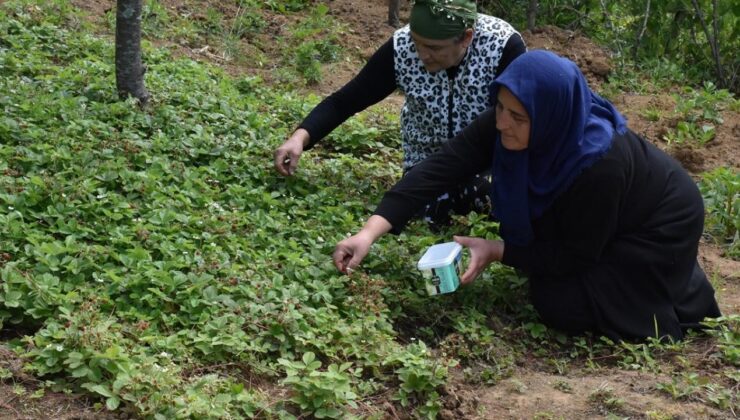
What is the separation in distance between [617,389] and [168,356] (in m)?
1.57

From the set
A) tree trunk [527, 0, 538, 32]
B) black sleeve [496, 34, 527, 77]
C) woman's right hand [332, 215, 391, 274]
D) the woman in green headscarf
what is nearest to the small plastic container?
woman's right hand [332, 215, 391, 274]

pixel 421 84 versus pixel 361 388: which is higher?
pixel 421 84

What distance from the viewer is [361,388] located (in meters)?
3.52

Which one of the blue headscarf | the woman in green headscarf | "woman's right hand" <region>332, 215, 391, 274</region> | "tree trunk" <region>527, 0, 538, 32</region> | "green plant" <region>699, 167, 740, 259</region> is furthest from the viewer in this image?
"tree trunk" <region>527, 0, 538, 32</region>

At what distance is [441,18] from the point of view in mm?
4539

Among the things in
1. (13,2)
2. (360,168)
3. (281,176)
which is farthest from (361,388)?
(13,2)

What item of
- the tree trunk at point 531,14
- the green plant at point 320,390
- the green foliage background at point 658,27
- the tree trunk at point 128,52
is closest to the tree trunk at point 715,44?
Answer: the green foliage background at point 658,27

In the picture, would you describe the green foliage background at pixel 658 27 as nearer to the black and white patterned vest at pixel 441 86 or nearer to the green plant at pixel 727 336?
the black and white patterned vest at pixel 441 86

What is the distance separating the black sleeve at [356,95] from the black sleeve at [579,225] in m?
1.32

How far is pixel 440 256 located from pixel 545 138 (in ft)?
2.01

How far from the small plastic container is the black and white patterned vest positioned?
42.5 inches

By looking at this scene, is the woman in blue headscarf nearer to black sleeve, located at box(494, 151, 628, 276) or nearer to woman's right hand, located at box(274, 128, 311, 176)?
black sleeve, located at box(494, 151, 628, 276)

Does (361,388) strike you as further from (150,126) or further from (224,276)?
(150,126)

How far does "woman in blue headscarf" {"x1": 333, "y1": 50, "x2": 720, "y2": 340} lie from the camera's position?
3855 mm
